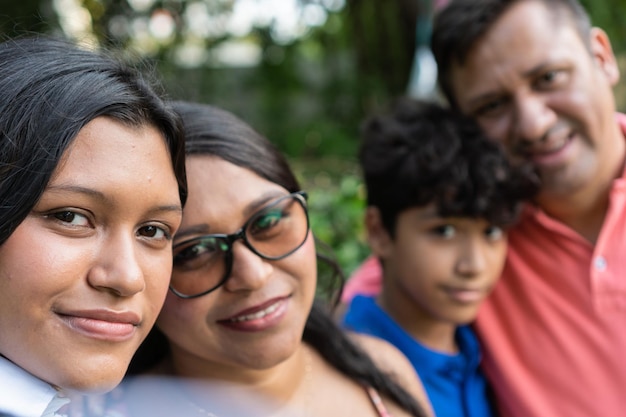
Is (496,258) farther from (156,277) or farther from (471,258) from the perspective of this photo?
(156,277)

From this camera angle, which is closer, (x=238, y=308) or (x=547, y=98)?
(x=238, y=308)

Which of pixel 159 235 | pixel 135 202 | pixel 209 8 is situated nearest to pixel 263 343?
pixel 159 235

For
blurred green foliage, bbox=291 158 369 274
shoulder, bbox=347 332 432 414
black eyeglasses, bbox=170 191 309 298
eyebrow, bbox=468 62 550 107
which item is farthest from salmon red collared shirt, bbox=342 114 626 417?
blurred green foliage, bbox=291 158 369 274

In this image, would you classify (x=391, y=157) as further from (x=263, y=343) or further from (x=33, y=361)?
(x=33, y=361)

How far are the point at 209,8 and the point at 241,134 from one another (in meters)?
5.95

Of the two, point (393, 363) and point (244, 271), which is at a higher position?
point (244, 271)

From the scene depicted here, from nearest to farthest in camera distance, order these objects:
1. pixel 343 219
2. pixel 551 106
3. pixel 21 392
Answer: pixel 21 392
pixel 551 106
pixel 343 219

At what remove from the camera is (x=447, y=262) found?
236 cm

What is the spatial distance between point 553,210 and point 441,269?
1.78 ft

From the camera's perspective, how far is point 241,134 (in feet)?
5.89

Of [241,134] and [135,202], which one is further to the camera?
[241,134]

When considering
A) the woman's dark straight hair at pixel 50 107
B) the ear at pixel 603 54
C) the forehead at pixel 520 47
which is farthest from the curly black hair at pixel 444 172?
the woman's dark straight hair at pixel 50 107

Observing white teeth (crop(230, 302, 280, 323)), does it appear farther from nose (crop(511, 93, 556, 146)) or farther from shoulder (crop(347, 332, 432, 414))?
nose (crop(511, 93, 556, 146))

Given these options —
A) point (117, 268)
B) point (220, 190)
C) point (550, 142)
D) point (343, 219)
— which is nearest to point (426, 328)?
point (550, 142)
